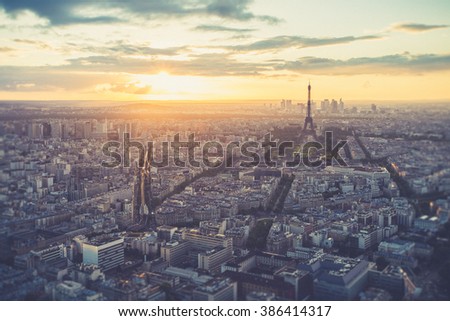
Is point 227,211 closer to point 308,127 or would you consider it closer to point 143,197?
point 143,197

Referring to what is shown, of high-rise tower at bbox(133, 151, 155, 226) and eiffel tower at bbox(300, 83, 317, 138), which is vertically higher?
eiffel tower at bbox(300, 83, 317, 138)

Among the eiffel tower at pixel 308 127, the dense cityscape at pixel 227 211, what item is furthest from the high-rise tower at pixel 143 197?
the eiffel tower at pixel 308 127

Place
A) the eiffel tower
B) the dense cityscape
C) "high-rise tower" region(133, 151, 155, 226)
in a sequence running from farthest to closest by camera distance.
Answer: the eiffel tower < "high-rise tower" region(133, 151, 155, 226) < the dense cityscape

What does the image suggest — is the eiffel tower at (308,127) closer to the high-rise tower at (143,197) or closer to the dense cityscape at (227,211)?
the dense cityscape at (227,211)

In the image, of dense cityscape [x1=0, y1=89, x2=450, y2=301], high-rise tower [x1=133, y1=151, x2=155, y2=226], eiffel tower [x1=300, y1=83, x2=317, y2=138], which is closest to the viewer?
dense cityscape [x1=0, y1=89, x2=450, y2=301]

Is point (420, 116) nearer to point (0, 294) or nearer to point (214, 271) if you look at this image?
point (214, 271)

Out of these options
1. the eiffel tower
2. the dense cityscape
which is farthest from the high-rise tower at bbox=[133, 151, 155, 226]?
the eiffel tower

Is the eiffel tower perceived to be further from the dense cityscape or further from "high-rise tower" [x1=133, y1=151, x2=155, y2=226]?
"high-rise tower" [x1=133, y1=151, x2=155, y2=226]

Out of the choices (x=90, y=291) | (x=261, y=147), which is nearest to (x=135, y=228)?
(x=90, y=291)
